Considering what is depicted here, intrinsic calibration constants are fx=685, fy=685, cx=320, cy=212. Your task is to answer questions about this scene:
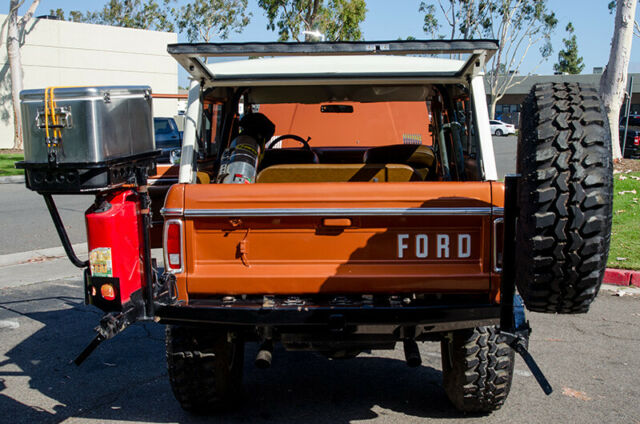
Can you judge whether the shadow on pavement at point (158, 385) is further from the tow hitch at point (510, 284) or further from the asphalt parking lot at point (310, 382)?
the tow hitch at point (510, 284)

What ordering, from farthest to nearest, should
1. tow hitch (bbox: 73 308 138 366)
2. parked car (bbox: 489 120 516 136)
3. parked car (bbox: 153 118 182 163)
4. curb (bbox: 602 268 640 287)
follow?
parked car (bbox: 489 120 516 136) < parked car (bbox: 153 118 182 163) < curb (bbox: 602 268 640 287) < tow hitch (bbox: 73 308 138 366)

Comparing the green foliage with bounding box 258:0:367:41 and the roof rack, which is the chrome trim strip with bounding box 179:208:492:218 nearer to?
the roof rack

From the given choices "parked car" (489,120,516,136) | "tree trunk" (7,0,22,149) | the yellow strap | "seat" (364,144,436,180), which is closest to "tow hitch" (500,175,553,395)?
"seat" (364,144,436,180)

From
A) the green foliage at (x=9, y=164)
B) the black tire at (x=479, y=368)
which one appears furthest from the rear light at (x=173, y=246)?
the green foliage at (x=9, y=164)

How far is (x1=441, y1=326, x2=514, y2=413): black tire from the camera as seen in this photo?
3.85 metres

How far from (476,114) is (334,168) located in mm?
977

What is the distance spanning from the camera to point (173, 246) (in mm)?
3727

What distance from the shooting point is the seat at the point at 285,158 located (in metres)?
5.41

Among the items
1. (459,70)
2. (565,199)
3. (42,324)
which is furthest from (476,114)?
(42,324)

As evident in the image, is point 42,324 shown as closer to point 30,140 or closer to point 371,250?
point 30,140

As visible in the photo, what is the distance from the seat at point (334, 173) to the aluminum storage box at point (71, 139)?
49.5 inches

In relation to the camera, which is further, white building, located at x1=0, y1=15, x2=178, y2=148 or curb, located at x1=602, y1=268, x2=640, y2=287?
white building, located at x1=0, y1=15, x2=178, y2=148

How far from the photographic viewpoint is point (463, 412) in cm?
415

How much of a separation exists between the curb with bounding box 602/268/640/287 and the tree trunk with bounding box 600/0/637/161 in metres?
8.46
